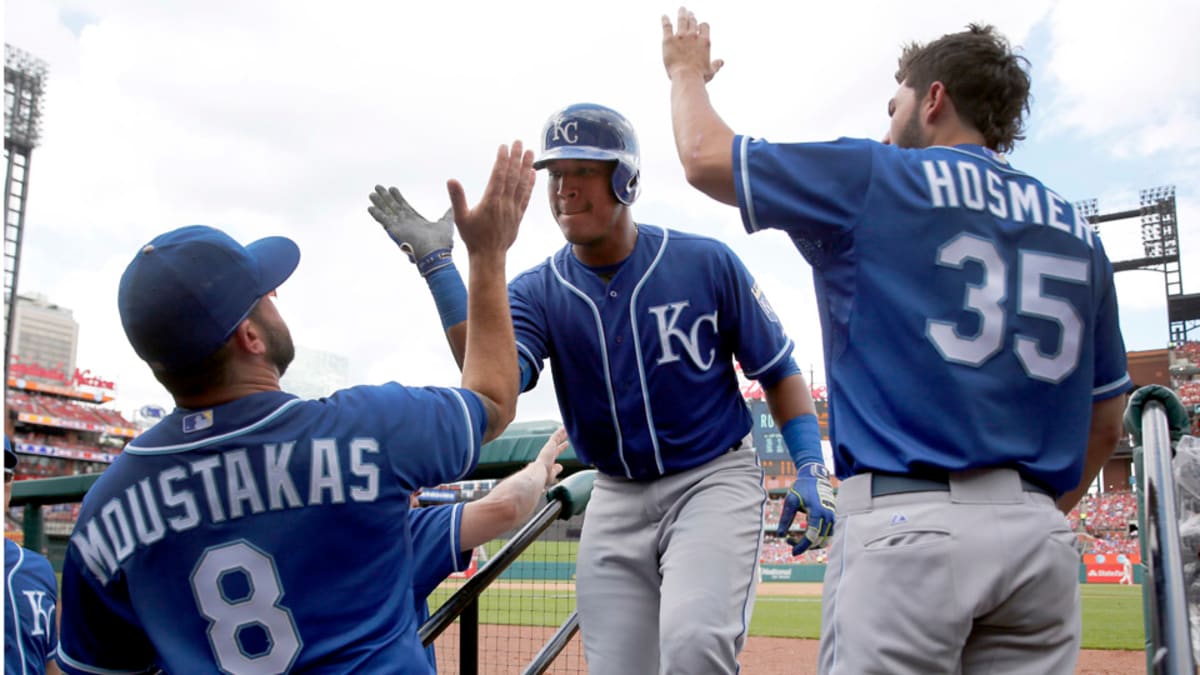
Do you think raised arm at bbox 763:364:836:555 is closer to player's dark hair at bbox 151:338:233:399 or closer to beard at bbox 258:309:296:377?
beard at bbox 258:309:296:377

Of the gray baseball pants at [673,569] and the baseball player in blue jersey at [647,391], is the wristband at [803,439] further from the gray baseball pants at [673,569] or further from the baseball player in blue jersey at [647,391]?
the gray baseball pants at [673,569]

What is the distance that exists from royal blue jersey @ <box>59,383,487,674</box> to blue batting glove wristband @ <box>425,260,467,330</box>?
0.60m

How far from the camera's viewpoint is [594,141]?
3256mm

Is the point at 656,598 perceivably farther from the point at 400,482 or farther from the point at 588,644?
the point at 400,482

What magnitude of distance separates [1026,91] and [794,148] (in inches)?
26.6

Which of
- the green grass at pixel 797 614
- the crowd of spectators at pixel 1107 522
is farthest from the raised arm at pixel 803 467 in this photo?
the crowd of spectators at pixel 1107 522

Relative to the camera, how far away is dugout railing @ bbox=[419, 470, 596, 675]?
2750 millimetres

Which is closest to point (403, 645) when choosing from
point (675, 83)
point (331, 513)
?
point (331, 513)

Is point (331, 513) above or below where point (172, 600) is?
above

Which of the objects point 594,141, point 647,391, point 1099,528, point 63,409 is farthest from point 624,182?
point 63,409

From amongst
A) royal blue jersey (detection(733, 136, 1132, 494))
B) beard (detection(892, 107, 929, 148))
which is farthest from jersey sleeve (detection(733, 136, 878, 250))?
beard (detection(892, 107, 929, 148))

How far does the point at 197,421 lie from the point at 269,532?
0.87 feet

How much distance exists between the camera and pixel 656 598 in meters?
2.99

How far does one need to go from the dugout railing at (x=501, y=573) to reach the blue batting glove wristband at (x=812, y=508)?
28.1 inches
